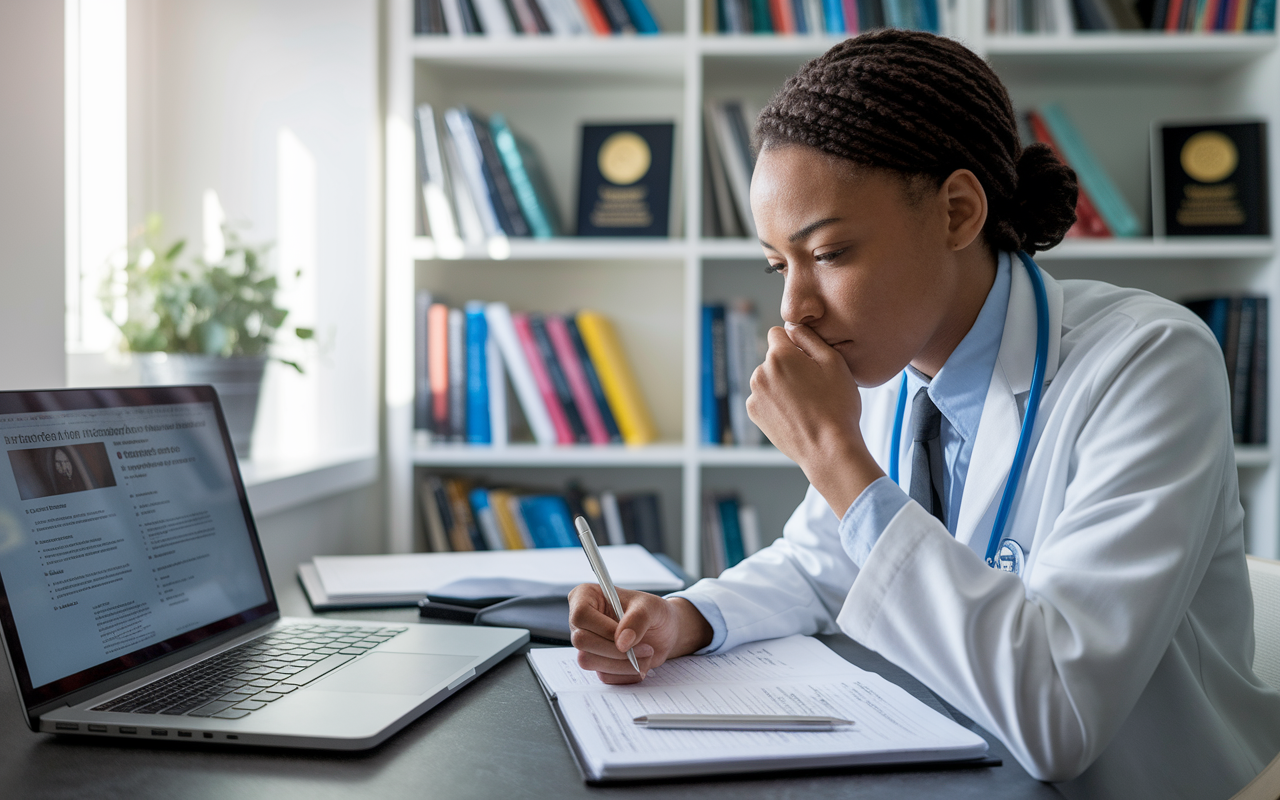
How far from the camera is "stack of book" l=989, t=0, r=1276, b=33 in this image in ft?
6.72

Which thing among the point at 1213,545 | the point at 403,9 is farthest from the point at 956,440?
the point at 403,9

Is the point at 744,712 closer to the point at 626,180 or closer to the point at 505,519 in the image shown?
the point at 505,519

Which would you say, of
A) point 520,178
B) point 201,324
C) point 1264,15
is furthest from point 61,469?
point 1264,15

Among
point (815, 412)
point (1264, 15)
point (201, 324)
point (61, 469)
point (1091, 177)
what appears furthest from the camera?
point (1091, 177)

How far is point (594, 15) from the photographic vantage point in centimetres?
209

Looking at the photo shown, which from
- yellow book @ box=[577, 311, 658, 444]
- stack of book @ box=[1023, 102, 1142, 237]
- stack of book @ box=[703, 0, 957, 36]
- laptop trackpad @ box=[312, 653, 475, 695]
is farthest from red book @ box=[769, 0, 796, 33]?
laptop trackpad @ box=[312, 653, 475, 695]

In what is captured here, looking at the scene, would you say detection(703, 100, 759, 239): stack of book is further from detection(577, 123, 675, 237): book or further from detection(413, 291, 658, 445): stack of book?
detection(413, 291, 658, 445): stack of book

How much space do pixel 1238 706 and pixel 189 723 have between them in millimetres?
888

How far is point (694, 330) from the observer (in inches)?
82.4

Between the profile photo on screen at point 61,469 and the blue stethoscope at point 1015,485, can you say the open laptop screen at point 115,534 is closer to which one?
the profile photo on screen at point 61,469

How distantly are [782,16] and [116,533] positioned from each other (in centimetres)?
179

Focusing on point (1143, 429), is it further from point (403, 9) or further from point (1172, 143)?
point (403, 9)

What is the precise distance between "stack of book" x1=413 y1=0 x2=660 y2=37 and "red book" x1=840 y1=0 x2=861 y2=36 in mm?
420

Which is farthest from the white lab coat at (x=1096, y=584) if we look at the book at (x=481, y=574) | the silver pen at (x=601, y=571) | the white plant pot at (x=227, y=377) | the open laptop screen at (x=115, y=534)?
the white plant pot at (x=227, y=377)
